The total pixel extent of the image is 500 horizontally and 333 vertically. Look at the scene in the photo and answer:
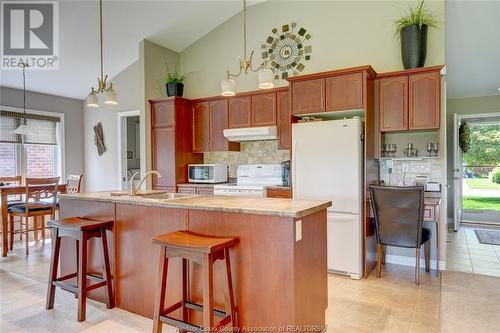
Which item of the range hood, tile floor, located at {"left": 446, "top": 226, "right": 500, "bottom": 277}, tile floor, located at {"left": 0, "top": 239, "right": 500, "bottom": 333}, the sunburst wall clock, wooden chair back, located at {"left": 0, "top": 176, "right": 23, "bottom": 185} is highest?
the sunburst wall clock

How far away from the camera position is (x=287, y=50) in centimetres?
465

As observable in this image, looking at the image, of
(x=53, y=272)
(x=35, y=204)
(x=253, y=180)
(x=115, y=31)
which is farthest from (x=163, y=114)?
(x=53, y=272)

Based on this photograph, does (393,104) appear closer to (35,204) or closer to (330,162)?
(330,162)

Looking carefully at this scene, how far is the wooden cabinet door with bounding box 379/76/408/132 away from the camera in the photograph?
3.61 metres

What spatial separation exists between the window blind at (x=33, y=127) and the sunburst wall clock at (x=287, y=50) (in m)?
4.07

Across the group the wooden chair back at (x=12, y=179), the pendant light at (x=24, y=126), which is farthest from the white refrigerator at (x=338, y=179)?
the wooden chair back at (x=12, y=179)

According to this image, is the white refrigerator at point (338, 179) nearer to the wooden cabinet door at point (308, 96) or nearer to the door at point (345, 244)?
the door at point (345, 244)

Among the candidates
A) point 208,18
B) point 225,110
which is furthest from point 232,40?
point 225,110

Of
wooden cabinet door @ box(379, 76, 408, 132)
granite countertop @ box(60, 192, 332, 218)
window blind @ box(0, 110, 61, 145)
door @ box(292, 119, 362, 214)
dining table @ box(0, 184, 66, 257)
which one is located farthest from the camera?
window blind @ box(0, 110, 61, 145)

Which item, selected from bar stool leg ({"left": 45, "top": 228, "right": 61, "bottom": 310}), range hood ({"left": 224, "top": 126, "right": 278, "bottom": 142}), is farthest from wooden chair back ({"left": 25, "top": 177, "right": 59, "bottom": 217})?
range hood ({"left": 224, "top": 126, "right": 278, "bottom": 142})

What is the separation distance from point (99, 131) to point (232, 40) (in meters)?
3.08

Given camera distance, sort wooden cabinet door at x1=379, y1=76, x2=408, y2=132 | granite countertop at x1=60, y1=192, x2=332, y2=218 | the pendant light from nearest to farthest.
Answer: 1. granite countertop at x1=60, y1=192, x2=332, y2=218
2. wooden cabinet door at x1=379, y1=76, x2=408, y2=132
3. the pendant light

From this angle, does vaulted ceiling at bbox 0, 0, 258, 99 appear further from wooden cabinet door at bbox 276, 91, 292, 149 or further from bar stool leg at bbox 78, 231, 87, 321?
bar stool leg at bbox 78, 231, 87, 321

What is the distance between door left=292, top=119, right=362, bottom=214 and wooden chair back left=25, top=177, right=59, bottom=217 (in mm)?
3349
